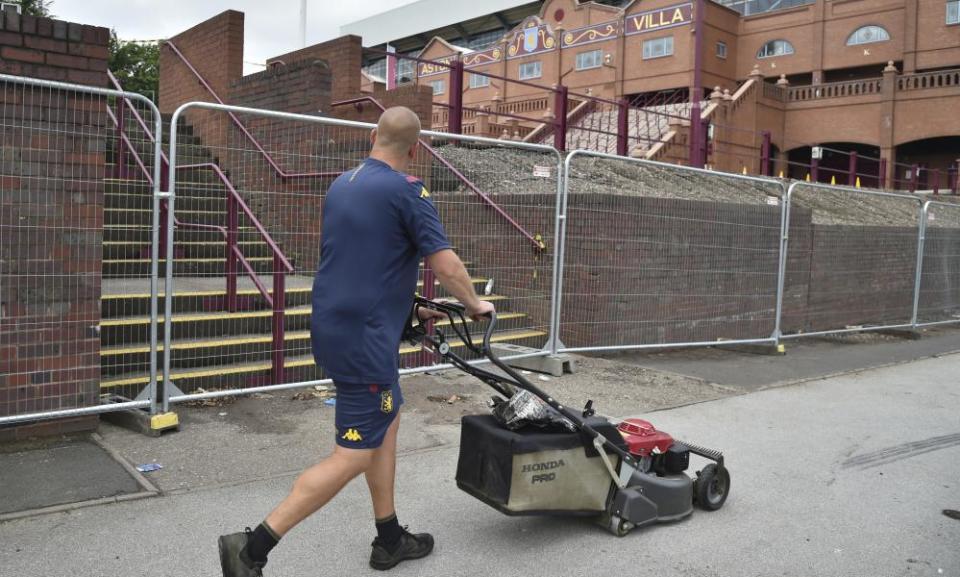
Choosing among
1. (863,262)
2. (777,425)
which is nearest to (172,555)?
(777,425)

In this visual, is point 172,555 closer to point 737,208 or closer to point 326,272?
point 326,272

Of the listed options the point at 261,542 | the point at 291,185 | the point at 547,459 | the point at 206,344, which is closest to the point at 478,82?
the point at 291,185

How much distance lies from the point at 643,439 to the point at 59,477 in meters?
3.24

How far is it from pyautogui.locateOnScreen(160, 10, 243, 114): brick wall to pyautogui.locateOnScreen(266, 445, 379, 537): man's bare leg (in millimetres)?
10098

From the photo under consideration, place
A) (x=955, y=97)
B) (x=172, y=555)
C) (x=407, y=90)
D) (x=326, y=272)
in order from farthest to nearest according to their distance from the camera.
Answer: (x=955, y=97)
(x=407, y=90)
(x=172, y=555)
(x=326, y=272)

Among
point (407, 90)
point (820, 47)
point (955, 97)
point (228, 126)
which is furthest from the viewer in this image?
point (820, 47)

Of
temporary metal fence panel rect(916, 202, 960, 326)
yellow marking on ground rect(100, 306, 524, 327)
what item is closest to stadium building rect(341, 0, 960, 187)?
temporary metal fence panel rect(916, 202, 960, 326)

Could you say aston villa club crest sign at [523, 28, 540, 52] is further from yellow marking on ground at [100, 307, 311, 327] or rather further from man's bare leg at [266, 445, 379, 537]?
man's bare leg at [266, 445, 379, 537]

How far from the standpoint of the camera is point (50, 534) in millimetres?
3631

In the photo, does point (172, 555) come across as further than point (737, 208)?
No

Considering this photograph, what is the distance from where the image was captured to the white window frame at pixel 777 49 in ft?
126

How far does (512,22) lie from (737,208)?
57124mm

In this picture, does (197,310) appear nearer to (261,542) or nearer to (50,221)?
(50,221)

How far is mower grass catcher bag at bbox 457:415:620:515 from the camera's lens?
346 centimetres
